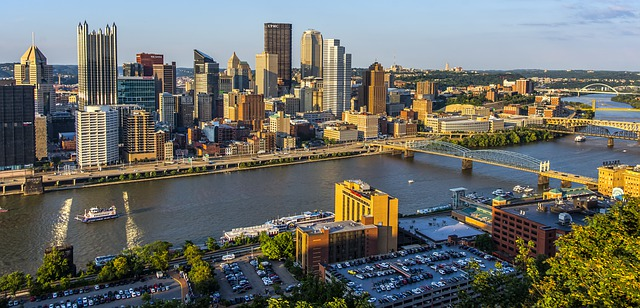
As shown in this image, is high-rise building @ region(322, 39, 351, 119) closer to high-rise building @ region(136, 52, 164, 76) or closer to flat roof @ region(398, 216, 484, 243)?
high-rise building @ region(136, 52, 164, 76)

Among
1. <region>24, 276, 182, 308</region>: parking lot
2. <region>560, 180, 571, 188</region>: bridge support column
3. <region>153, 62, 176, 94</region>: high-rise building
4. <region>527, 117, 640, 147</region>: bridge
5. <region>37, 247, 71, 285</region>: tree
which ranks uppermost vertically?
<region>153, 62, 176, 94</region>: high-rise building

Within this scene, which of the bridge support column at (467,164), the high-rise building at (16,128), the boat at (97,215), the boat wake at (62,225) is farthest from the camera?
the bridge support column at (467,164)

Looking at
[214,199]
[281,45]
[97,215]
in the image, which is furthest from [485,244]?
[281,45]

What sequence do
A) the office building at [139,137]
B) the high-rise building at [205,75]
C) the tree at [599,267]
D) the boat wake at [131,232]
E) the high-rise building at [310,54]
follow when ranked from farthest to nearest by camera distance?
the high-rise building at [310,54], the high-rise building at [205,75], the office building at [139,137], the boat wake at [131,232], the tree at [599,267]

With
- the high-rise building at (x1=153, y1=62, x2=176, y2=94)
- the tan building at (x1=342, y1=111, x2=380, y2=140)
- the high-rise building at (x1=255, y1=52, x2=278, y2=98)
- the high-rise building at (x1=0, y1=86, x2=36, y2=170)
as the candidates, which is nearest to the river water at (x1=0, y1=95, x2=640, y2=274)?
the high-rise building at (x1=0, y1=86, x2=36, y2=170)

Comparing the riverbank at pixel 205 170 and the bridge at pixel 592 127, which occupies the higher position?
the bridge at pixel 592 127

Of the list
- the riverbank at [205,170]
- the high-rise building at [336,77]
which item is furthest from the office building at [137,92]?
the riverbank at [205,170]

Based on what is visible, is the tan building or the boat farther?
the tan building

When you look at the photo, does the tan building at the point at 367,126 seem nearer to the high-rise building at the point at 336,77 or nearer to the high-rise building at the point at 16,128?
the high-rise building at the point at 336,77
